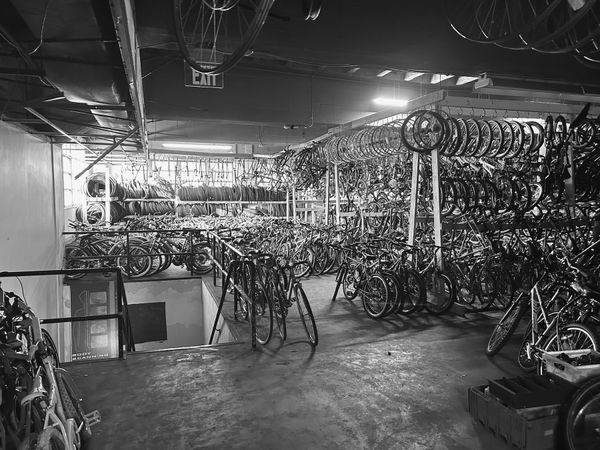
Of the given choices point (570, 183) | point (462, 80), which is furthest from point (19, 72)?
point (570, 183)

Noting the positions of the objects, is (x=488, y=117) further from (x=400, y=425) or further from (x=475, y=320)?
(x=400, y=425)

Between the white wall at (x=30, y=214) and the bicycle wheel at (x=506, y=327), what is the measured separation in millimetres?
5061

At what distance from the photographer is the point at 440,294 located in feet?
19.8

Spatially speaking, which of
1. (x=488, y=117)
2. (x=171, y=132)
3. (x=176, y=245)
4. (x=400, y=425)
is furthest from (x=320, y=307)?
(x=171, y=132)

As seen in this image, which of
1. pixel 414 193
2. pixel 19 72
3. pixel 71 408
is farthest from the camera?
pixel 414 193

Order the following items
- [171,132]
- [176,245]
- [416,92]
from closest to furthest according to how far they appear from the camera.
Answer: [416,92] < [176,245] < [171,132]

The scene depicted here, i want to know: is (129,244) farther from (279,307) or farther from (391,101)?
(391,101)

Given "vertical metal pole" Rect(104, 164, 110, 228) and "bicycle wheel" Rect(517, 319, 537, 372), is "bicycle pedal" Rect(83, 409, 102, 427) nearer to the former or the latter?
"bicycle wheel" Rect(517, 319, 537, 372)

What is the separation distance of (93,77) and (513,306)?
437 cm

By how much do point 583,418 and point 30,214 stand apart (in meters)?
6.31

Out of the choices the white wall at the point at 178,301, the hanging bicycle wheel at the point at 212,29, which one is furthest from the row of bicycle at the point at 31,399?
the white wall at the point at 178,301

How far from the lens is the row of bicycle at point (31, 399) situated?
2188 millimetres

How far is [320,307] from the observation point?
6477 millimetres

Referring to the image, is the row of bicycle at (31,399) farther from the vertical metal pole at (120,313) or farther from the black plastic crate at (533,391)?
the black plastic crate at (533,391)
